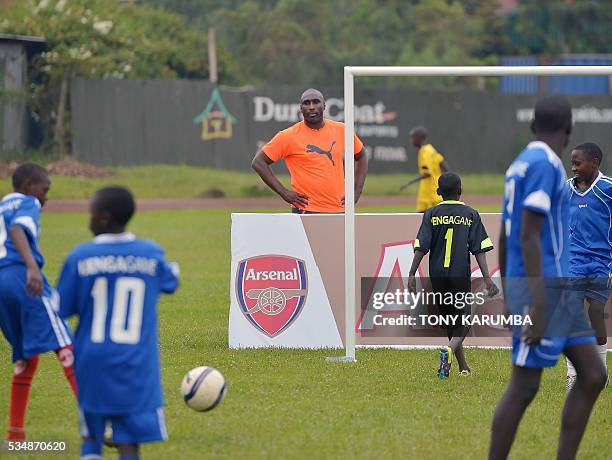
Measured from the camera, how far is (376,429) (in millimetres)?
7742

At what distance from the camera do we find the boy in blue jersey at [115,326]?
5.53 meters

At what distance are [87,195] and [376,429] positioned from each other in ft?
81.3

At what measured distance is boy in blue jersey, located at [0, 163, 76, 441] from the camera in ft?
22.9

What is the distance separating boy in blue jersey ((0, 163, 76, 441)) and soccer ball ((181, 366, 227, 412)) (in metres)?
0.76

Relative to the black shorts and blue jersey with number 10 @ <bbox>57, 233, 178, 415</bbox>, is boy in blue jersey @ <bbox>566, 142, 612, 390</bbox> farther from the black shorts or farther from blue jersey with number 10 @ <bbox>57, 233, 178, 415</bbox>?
blue jersey with number 10 @ <bbox>57, 233, 178, 415</bbox>

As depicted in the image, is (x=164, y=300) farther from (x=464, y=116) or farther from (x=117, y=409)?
(x=464, y=116)

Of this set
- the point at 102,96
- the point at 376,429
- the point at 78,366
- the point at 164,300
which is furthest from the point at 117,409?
the point at 102,96

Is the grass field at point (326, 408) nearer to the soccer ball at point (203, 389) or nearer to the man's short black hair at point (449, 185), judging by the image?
the soccer ball at point (203, 389)

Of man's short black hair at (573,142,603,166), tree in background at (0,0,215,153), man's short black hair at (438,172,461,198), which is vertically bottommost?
man's short black hair at (438,172,461,198)

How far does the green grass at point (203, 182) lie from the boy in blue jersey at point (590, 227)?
23.2m

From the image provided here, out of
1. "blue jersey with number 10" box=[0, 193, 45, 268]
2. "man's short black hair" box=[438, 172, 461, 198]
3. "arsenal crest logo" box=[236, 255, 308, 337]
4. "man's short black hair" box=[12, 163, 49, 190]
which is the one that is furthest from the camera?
"arsenal crest logo" box=[236, 255, 308, 337]

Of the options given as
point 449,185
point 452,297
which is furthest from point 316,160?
point 452,297

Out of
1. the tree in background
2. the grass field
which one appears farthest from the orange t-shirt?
the tree in background

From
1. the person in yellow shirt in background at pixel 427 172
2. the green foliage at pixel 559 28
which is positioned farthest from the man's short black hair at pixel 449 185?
the green foliage at pixel 559 28
